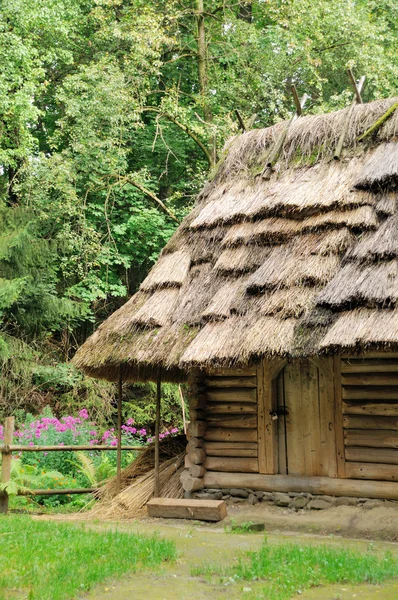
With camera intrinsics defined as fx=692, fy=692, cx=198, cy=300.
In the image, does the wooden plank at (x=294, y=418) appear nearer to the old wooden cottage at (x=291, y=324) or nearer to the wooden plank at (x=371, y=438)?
the old wooden cottage at (x=291, y=324)

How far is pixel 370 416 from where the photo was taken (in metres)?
9.45

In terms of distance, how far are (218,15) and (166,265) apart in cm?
1333

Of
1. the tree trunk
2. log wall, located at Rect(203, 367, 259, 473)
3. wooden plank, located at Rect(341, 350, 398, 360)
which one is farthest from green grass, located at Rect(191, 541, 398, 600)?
the tree trunk

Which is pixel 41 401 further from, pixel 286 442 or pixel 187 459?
pixel 286 442

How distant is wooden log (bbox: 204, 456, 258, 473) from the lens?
10.3 meters

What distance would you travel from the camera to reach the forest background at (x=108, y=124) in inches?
696

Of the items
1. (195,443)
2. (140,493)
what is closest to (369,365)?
(195,443)

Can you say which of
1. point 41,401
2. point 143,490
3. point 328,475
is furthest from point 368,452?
point 41,401

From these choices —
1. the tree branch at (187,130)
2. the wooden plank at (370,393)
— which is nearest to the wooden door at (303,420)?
the wooden plank at (370,393)

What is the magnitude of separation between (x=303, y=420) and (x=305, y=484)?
900 millimetres

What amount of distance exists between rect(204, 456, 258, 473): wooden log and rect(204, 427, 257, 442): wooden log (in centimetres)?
28

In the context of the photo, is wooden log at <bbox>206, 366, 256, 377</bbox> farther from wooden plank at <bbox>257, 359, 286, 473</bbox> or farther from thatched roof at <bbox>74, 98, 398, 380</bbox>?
thatched roof at <bbox>74, 98, 398, 380</bbox>

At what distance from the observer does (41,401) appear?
58.0 ft

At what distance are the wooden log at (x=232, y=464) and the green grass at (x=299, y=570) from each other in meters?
3.20
